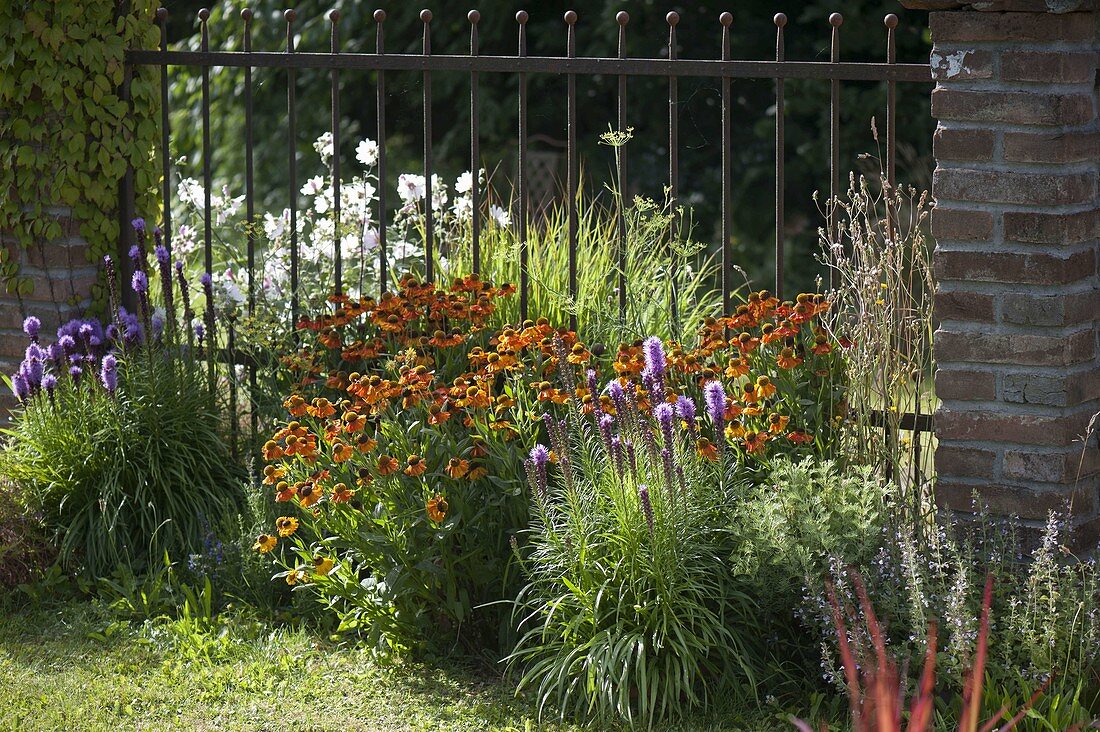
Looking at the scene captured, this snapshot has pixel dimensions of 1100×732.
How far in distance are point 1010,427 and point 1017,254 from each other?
46cm

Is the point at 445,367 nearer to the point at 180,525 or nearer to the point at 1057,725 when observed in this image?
the point at 180,525

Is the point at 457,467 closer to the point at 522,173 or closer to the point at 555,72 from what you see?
the point at 522,173

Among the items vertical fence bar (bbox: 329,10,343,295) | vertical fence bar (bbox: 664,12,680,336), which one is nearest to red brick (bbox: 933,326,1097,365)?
vertical fence bar (bbox: 664,12,680,336)

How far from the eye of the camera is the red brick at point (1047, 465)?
3486 mm

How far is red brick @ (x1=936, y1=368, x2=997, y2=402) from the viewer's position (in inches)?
139

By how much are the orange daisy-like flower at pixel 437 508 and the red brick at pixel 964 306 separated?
143 cm

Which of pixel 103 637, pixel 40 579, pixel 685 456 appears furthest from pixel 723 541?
pixel 40 579

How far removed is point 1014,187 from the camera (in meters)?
3.44

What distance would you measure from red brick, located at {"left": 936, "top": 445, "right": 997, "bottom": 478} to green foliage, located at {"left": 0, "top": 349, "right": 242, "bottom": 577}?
7.32 feet

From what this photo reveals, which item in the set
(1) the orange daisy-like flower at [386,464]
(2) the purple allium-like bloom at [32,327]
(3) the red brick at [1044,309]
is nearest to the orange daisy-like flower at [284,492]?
(1) the orange daisy-like flower at [386,464]

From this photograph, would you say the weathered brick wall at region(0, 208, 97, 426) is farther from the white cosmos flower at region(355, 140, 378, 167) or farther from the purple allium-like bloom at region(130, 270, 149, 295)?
the white cosmos flower at region(355, 140, 378, 167)

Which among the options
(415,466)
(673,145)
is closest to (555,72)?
(673,145)

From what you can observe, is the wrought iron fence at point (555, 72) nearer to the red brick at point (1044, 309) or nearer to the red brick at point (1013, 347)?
the red brick at point (1013, 347)

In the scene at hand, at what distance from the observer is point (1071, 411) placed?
138 inches
